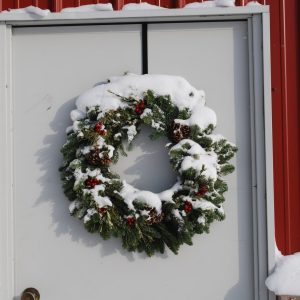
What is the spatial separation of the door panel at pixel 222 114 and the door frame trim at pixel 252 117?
0.05m

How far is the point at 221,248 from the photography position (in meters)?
2.77

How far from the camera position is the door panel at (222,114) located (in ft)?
9.11

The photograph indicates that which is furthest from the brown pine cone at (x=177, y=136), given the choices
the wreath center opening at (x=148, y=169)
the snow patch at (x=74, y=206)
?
the snow patch at (x=74, y=206)

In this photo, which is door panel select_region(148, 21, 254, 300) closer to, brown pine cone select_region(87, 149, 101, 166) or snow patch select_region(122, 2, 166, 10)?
snow patch select_region(122, 2, 166, 10)

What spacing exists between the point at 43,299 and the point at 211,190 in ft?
3.98

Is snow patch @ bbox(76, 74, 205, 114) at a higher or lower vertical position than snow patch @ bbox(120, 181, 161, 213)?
higher

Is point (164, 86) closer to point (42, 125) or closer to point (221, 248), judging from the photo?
point (42, 125)

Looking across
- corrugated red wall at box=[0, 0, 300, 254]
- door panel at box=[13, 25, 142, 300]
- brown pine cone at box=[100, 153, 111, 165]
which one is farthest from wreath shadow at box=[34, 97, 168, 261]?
corrugated red wall at box=[0, 0, 300, 254]

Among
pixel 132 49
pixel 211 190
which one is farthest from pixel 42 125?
pixel 211 190

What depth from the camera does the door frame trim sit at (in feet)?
8.82

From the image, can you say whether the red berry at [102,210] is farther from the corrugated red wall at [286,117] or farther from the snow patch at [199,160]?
the corrugated red wall at [286,117]

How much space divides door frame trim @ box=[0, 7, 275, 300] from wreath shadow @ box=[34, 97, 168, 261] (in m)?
0.20

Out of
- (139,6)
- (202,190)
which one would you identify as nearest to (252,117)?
(202,190)

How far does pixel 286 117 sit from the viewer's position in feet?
8.91
